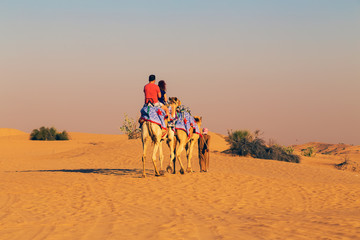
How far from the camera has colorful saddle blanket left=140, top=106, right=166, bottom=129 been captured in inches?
572

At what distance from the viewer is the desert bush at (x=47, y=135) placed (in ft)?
160

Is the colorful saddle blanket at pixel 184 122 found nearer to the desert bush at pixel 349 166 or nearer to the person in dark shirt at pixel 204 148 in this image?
the person in dark shirt at pixel 204 148

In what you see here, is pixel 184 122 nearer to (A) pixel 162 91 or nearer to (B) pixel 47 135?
(A) pixel 162 91

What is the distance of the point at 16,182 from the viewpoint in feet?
50.0

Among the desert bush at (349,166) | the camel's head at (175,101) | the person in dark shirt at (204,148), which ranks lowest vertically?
the desert bush at (349,166)

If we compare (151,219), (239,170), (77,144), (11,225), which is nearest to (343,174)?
(239,170)

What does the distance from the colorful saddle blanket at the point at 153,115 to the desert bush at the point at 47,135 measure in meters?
36.6

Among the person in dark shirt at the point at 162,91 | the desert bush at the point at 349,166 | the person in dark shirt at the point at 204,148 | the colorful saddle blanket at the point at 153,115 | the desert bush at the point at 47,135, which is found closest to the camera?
the colorful saddle blanket at the point at 153,115

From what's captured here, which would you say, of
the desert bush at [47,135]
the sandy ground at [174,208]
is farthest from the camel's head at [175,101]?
the desert bush at [47,135]

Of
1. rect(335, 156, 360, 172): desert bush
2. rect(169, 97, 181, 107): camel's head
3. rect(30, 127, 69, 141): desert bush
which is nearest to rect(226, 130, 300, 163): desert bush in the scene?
rect(335, 156, 360, 172): desert bush

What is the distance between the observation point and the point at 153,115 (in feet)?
47.9

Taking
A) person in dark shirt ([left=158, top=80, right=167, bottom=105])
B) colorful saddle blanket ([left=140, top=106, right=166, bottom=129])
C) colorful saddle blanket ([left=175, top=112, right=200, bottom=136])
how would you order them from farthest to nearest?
colorful saddle blanket ([left=175, top=112, right=200, bottom=136]) < person in dark shirt ([left=158, top=80, right=167, bottom=105]) < colorful saddle blanket ([left=140, top=106, right=166, bottom=129])

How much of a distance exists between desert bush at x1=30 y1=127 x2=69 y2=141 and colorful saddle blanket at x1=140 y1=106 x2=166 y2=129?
3660 cm

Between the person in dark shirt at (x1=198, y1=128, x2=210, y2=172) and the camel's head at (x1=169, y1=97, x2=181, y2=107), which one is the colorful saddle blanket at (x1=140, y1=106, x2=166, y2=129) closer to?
the camel's head at (x1=169, y1=97, x2=181, y2=107)
